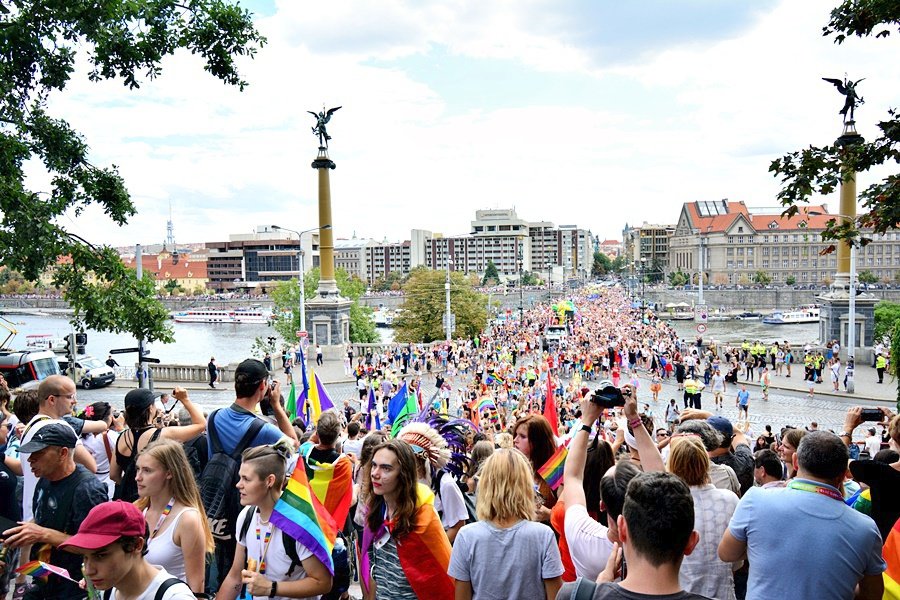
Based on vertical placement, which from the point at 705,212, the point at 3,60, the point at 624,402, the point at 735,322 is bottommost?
the point at 735,322

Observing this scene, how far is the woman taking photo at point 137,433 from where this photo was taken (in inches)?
186

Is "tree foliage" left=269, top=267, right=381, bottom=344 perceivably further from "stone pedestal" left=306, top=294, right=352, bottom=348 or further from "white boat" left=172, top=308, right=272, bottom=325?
"white boat" left=172, top=308, right=272, bottom=325

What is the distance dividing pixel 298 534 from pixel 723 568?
213 cm

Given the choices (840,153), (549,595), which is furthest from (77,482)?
(840,153)

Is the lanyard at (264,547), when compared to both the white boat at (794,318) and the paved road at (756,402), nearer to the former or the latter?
the paved road at (756,402)

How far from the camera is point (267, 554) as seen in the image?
145 inches

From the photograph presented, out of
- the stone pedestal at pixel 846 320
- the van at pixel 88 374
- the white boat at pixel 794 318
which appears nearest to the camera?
the van at pixel 88 374

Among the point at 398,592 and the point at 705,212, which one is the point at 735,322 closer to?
the point at 705,212

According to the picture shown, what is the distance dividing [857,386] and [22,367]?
31.2 metres

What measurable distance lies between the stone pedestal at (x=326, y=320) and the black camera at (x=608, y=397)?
116ft

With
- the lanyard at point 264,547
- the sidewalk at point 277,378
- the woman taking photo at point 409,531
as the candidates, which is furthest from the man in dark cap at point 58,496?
the sidewalk at point 277,378

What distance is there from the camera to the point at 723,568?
3.57 metres

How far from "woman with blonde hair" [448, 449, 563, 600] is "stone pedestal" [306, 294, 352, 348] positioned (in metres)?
35.7

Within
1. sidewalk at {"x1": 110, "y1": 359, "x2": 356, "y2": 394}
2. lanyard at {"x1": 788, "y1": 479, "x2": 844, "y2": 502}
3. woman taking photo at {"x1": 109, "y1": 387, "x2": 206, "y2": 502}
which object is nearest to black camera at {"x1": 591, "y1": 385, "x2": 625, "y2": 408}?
lanyard at {"x1": 788, "y1": 479, "x2": 844, "y2": 502}
